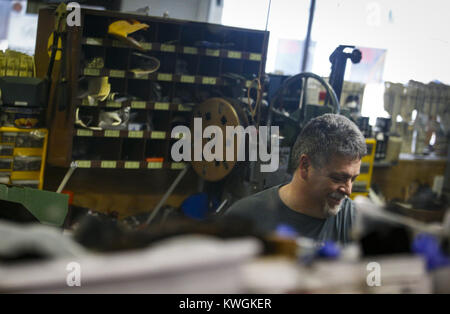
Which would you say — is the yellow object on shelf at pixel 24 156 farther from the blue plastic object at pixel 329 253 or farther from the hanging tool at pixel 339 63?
the blue plastic object at pixel 329 253

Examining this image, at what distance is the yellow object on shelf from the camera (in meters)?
1.96

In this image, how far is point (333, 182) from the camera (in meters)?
1.30

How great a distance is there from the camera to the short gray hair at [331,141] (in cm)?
135

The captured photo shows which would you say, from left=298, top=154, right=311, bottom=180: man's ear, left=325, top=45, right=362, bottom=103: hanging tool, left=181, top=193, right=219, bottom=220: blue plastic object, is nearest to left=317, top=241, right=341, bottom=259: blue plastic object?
left=298, top=154, right=311, bottom=180: man's ear

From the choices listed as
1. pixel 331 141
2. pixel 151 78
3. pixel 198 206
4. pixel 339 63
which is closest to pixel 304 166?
pixel 331 141

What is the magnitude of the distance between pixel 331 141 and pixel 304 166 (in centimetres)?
9

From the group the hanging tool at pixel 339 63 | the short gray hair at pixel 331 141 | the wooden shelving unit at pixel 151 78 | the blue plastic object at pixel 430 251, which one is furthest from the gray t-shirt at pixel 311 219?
the wooden shelving unit at pixel 151 78

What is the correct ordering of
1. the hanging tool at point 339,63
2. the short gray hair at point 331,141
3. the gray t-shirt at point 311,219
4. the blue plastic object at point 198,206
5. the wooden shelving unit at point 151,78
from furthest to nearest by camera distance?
the wooden shelving unit at point 151,78, the hanging tool at point 339,63, the blue plastic object at point 198,206, the short gray hair at point 331,141, the gray t-shirt at point 311,219

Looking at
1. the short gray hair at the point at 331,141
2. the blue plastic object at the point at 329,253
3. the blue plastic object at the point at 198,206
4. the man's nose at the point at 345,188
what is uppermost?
the short gray hair at the point at 331,141

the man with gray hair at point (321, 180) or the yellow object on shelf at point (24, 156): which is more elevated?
the man with gray hair at point (321, 180)

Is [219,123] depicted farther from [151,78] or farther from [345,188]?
[345,188]
